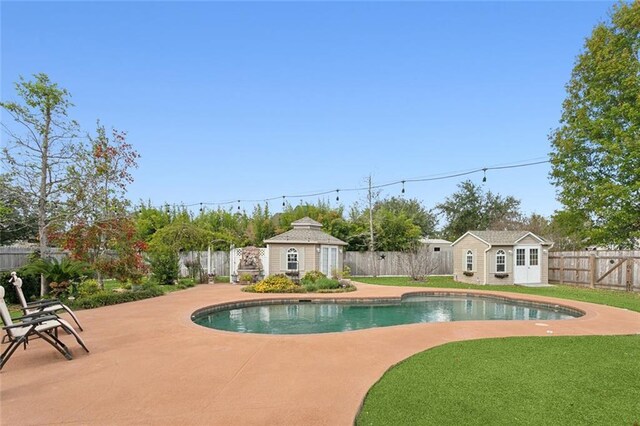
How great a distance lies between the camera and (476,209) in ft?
104

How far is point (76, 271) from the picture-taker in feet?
33.1

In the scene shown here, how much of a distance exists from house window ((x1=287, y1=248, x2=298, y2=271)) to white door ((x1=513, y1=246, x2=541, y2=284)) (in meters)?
10.7

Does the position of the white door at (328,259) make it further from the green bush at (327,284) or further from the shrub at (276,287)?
the shrub at (276,287)

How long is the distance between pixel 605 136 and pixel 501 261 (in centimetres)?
719

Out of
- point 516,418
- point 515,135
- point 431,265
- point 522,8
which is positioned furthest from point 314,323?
point 431,265

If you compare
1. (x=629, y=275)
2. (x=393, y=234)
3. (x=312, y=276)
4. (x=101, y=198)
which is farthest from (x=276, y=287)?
(x=629, y=275)

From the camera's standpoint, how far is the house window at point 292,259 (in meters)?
17.7

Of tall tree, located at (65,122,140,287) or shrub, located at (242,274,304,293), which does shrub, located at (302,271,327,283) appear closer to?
shrub, located at (242,274,304,293)

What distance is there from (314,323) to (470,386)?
5682mm

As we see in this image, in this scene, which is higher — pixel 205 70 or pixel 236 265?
pixel 205 70

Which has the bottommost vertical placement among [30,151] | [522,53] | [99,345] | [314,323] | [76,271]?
[314,323]

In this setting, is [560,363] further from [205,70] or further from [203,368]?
[205,70]

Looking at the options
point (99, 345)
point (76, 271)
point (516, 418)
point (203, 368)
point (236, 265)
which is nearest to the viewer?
point (516, 418)

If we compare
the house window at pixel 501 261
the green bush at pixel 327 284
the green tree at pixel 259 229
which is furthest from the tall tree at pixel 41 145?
the house window at pixel 501 261
